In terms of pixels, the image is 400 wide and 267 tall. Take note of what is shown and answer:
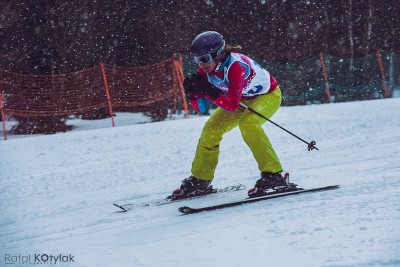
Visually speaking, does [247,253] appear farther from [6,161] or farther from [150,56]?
[150,56]

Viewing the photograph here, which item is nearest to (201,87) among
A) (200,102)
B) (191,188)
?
(200,102)

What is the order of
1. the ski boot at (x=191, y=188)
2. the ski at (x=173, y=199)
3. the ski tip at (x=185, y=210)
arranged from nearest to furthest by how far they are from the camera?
the ski tip at (x=185, y=210) < the ski at (x=173, y=199) < the ski boot at (x=191, y=188)

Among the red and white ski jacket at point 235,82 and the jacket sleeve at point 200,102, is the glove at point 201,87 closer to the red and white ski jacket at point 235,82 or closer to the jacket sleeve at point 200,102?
the red and white ski jacket at point 235,82

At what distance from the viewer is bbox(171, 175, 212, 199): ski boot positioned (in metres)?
4.98

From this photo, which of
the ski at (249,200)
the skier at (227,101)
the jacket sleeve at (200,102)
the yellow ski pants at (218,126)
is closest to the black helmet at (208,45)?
the skier at (227,101)

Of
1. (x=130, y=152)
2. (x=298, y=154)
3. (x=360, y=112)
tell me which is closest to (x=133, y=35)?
(x=360, y=112)

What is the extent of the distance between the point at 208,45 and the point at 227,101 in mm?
540

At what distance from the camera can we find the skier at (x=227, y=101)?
4.55 meters

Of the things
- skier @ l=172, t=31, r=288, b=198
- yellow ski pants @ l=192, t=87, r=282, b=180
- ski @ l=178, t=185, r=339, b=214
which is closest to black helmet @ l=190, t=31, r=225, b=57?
skier @ l=172, t=31, r=288, b=198

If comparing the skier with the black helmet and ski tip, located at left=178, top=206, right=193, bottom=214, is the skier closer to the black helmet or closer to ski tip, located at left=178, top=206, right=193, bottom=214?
the black helmet

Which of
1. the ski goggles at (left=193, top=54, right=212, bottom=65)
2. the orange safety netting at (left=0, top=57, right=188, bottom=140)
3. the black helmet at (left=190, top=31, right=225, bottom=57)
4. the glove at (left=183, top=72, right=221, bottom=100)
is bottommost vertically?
the glove at (left=183, top=72, right=221, bottom=100)

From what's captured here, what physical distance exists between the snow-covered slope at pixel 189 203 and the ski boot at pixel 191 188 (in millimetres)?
182

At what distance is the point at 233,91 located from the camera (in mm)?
4500

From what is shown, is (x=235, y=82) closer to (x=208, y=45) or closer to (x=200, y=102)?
(x=208, y=45)
